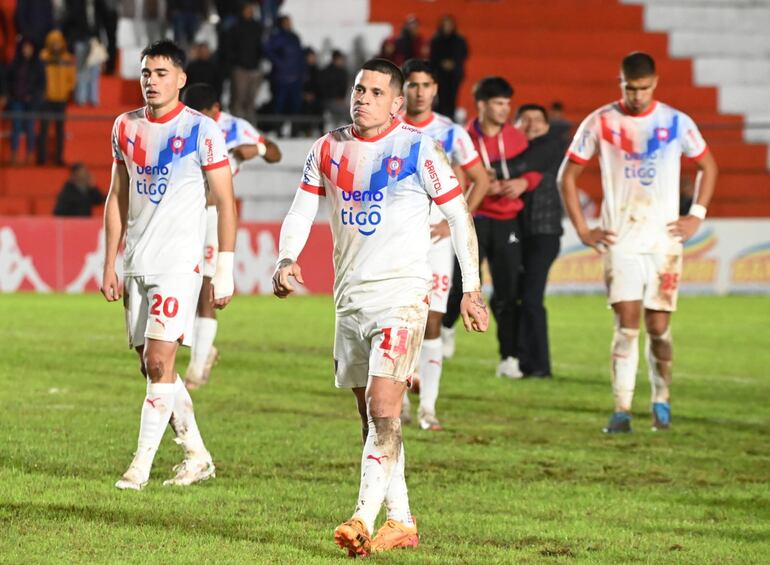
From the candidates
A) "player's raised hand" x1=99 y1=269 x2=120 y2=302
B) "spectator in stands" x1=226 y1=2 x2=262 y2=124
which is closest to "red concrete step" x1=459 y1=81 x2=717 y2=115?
"spectator in stands" x1=226 y1=2 x2=262 y2=124

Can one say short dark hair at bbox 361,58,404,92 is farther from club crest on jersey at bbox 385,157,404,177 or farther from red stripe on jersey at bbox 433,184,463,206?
→ red stripe on jersey at bbox 433,184,463,206

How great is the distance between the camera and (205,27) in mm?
29109

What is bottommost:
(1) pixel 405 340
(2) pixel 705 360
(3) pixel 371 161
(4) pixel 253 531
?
(2) pixel 705 360

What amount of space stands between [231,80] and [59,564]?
20614 mm

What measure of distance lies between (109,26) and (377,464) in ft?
75.3

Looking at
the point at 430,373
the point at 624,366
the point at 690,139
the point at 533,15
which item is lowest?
the point at 430,373

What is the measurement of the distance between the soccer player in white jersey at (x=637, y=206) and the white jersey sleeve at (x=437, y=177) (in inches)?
143

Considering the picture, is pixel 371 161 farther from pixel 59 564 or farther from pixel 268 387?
pixel 268 387

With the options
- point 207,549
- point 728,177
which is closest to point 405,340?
point 207,549

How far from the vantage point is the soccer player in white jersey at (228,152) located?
11.0m

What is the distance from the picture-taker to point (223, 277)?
7520 mm

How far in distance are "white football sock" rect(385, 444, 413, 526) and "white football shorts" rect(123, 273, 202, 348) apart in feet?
5.37

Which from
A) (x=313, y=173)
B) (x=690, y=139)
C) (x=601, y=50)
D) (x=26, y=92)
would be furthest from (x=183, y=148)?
(x=601, y=50)

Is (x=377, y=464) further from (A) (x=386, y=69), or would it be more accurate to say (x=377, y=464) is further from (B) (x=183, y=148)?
(B) (x=183, y=148)
